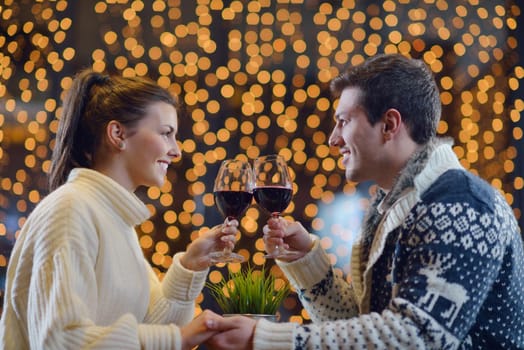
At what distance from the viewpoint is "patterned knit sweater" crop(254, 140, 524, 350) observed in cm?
118

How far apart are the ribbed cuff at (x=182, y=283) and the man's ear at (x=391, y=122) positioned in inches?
21.0

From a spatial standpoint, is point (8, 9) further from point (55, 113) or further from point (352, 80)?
point (352, 80)

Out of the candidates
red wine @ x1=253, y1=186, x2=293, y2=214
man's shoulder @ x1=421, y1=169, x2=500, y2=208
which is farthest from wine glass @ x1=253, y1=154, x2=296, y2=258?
man's shoulder @ x1=421, y1=169, x2=500, y2=208

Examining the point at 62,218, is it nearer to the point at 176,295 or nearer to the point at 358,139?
the point at 176,295

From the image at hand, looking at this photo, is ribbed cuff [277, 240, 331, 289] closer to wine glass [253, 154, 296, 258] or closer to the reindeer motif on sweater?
wine glass [253, 154, 296, 258]

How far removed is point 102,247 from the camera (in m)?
1.30

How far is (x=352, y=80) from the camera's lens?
1585 mm

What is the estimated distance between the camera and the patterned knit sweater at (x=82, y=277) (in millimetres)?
1171

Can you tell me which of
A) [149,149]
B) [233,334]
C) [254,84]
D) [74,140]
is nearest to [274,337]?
[233,334]

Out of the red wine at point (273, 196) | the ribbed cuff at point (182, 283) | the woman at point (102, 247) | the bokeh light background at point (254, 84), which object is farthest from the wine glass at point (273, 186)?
the bokeh light background at point (254, 84)

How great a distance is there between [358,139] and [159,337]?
64 cm

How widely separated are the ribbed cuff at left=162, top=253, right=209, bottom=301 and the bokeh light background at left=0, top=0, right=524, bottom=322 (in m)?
1.05

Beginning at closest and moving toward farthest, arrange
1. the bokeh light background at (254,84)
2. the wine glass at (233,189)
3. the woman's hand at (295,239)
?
the wine glass at (233,189) → the woman's hand at (295,239) → the bokeh light background at (254,84)

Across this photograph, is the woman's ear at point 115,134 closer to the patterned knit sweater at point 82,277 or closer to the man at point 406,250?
the patterned knit sweater at point 82,277
